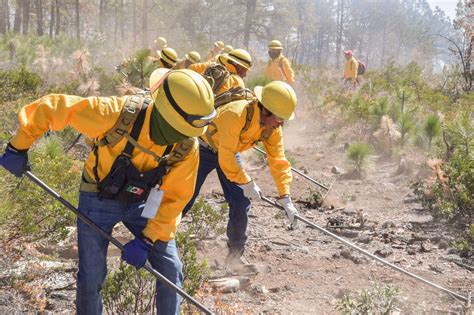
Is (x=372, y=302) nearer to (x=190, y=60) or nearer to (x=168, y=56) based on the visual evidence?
(x=168, y=56)

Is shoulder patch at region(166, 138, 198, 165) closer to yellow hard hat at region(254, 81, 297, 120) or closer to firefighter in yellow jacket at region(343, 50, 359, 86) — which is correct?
Answer: yellow hard hat at region(254, 81, 297, 120)

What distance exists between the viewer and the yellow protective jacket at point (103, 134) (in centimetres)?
243

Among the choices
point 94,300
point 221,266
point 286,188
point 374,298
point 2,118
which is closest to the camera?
point 94,300

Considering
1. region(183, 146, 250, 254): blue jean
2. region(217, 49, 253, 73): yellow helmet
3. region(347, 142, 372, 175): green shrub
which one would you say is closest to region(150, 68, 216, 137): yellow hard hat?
region(183, 146, 250, 254): blue jean

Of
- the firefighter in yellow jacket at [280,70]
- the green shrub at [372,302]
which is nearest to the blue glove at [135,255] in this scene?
the green shrub at [372,302]

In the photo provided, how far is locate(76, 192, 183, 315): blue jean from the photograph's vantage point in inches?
105

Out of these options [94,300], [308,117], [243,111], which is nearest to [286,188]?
[243,111]

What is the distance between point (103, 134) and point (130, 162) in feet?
0.64

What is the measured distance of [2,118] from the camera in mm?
6664

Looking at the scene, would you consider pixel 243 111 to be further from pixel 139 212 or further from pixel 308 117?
pixel 308 117

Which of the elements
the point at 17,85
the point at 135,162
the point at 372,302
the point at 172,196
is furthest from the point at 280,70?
the point at 135,162

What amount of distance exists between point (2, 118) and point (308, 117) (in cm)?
702

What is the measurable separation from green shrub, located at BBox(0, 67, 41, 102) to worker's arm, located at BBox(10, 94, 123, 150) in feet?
19.9

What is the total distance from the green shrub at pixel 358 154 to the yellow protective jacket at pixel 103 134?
5585 millimetres
